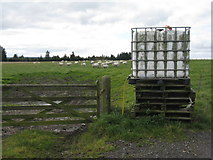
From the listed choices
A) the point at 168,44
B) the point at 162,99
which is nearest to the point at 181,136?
the point at 162,99

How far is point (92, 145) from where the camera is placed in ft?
23.6

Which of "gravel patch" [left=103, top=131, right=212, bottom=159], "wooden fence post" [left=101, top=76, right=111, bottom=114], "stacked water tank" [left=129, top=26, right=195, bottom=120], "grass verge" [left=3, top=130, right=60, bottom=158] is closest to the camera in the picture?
"gravel patch" [left=103, top=131, right=212, bottom=159]

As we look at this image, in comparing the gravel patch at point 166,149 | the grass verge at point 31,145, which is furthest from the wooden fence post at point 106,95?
the gravel patch at point 166,149

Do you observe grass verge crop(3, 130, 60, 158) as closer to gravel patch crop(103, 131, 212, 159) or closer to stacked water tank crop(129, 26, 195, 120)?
gravel patch crop(103, 131, 212, 159)

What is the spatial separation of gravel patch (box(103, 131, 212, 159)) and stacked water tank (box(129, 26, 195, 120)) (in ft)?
5.79

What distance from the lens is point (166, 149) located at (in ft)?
22.0

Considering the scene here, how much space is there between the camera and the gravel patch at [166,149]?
6.34 m

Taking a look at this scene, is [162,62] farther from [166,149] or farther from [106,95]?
[166,149]

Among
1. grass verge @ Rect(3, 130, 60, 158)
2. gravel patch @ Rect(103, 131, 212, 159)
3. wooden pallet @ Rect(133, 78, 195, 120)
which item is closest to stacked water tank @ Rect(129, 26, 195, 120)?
wooden pallet @ Rect(133, 78, 195, 120)

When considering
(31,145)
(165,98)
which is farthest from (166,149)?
(31,145)

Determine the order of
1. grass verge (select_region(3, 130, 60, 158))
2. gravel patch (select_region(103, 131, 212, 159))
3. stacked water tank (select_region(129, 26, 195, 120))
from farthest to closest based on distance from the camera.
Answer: stacked water tank (select_region(129, 26, 195, 120)) < grass verge (select_region(3, 130, 60, 158)) < gravel patch (select_region(103, 131, 212, 159))

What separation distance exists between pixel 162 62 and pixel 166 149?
322 centimetres

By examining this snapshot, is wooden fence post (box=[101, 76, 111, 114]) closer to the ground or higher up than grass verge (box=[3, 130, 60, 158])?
higher up

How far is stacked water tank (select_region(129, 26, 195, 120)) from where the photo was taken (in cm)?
848
